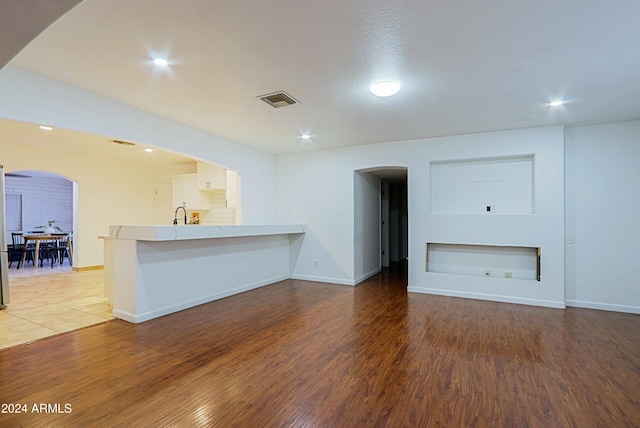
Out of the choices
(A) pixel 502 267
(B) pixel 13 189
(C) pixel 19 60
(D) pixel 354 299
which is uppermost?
(C) pixel 19 60

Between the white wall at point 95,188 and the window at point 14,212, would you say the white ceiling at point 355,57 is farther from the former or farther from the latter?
the window at point 14,212

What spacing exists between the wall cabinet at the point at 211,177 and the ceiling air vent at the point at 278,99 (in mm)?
3290

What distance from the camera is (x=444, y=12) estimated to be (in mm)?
1950

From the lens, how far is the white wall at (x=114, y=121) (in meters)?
2.77

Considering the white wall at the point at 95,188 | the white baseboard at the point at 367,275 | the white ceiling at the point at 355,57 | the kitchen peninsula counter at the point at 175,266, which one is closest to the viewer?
the white ceiling at the point at 355,57

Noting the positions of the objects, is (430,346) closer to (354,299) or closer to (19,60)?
(354,299)

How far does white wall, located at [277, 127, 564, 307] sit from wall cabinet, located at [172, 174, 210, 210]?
1.96 meters

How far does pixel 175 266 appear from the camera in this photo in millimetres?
3871

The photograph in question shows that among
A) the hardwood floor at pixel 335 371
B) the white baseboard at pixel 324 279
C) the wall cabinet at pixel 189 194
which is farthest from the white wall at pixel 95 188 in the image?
the white baseboard at pixel 324 279

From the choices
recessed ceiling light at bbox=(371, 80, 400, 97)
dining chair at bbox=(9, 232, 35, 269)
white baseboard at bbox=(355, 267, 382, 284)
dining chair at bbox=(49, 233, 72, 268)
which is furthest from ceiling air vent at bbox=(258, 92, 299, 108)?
dining chair at bbox=(9, 232, 35, 269)

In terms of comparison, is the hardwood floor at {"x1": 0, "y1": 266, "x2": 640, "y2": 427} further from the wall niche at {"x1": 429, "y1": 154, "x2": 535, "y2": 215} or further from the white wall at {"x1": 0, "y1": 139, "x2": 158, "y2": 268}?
the white wall at {"x1": 0, "y1": 139, "x2": 158, "y2": 268}

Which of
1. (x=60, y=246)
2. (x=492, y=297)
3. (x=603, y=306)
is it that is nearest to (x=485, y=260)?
(x=492, y=297)

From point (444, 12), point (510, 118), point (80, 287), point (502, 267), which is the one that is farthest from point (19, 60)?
point (502, 267)

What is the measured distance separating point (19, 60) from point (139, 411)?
2976 mm
